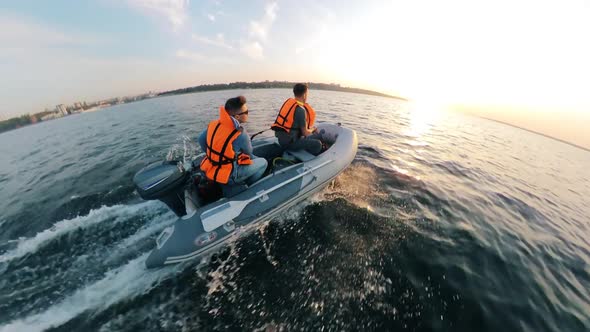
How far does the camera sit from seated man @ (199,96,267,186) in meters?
3.28

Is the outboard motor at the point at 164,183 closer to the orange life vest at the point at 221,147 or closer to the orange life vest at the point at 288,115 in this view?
the orange life vest at the point at 221,147

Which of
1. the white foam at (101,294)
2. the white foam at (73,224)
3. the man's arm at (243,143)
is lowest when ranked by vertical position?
the white foam at (101,294)

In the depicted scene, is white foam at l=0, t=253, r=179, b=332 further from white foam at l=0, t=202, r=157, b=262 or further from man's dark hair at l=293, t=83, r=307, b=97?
man's dark hair at l=293, t=83, r=307, b=97

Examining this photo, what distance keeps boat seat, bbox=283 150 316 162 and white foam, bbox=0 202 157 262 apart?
3272mm

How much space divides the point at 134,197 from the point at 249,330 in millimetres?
4469

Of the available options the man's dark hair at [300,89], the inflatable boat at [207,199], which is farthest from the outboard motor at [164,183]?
the man's dark hair at [300,89]

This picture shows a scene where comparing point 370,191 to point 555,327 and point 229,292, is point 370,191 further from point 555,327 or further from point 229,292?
point 229,292

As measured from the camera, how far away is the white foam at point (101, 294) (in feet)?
8.65

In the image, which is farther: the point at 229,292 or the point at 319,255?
the point at 319,255

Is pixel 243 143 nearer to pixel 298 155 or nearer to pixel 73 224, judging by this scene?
pixel 298 155

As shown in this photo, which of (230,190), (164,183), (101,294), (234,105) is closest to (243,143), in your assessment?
(234,105)

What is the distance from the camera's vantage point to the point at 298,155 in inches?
211

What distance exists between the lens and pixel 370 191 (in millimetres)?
5641

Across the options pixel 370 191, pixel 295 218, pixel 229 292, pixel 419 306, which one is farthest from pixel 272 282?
pixel 370 191
